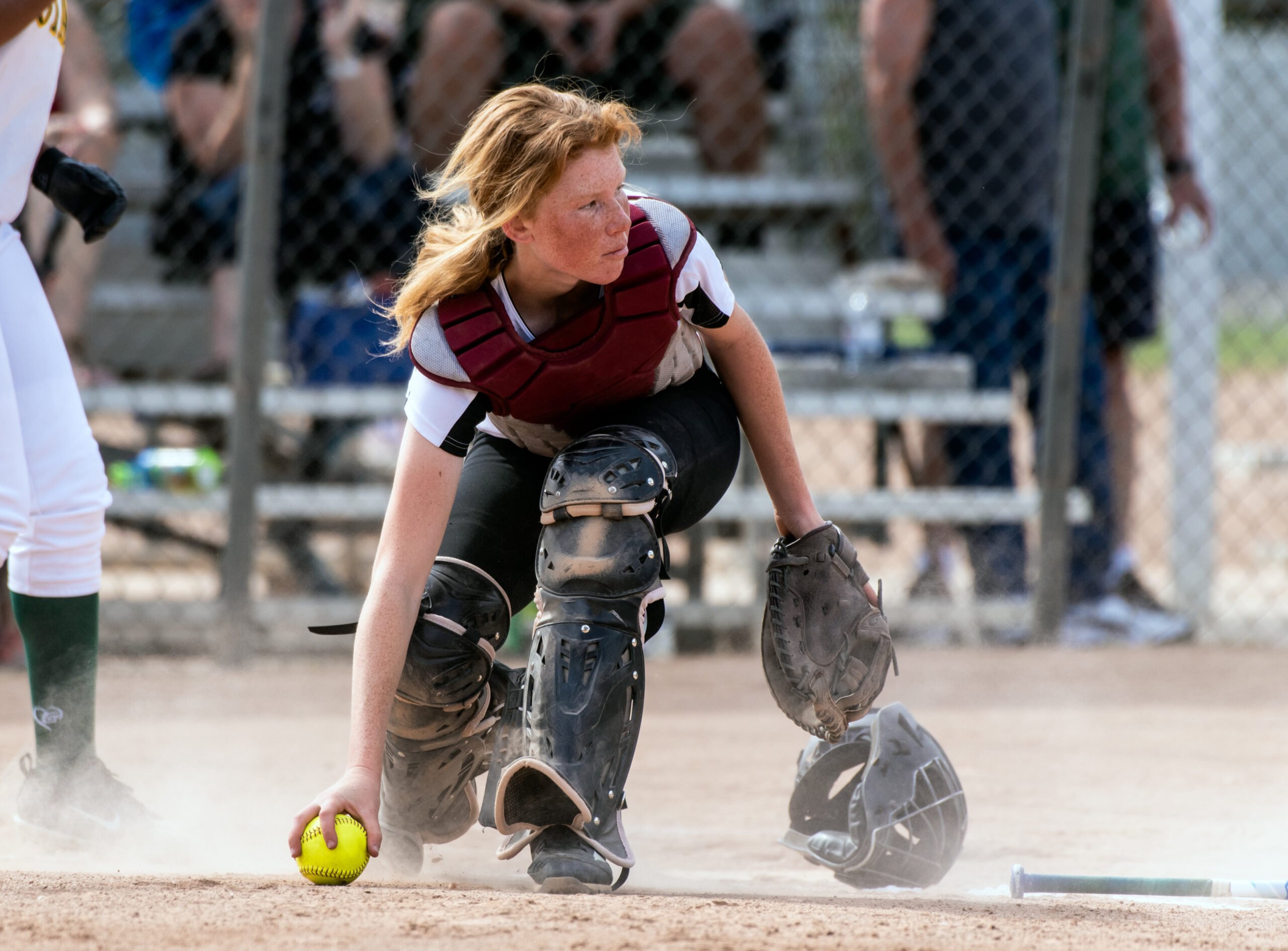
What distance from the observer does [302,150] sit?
5.20 meters

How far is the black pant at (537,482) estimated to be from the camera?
8.11 feet

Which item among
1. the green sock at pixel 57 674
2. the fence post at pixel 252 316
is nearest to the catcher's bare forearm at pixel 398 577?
the green sock at pixel 57 674

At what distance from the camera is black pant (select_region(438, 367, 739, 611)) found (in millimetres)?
2471

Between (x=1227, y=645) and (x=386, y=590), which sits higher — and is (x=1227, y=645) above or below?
below

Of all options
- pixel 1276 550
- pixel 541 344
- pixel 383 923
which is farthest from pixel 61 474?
pixel 1276 550

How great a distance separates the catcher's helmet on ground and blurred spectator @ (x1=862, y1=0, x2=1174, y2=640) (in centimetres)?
268

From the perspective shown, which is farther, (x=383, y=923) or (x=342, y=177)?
(x=342, y=177)

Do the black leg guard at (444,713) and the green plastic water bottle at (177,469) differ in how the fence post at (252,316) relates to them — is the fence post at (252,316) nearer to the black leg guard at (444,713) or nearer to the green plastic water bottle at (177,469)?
the green plastic water bottle at (177,469)

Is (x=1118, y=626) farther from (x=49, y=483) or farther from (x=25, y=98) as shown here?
(x=25, y=98)

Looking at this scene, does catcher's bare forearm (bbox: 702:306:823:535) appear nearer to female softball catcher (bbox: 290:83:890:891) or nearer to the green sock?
female softball catcher (bbox: 290:83:890:891)

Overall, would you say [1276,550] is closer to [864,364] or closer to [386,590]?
[864,364]

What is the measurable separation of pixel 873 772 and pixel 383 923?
1.00 metres

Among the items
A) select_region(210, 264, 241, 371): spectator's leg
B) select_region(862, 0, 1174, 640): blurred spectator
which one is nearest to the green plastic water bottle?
select_region(210, 264, 241, 371): spectator's leg

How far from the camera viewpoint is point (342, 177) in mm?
5246
